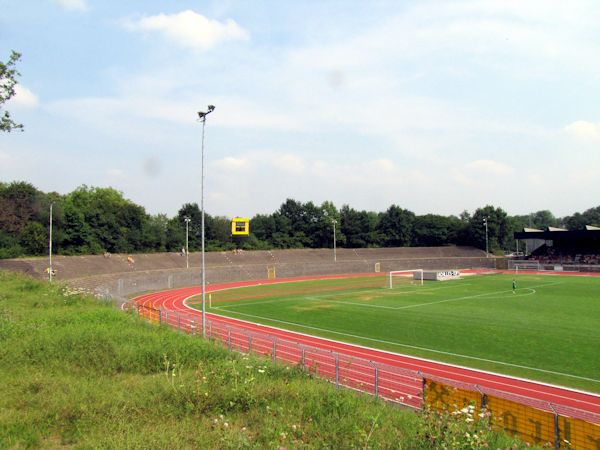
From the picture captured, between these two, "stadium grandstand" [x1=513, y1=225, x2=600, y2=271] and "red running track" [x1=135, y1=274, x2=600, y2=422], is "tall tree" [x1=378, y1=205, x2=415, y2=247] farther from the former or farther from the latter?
"red running track" [x1=135, y1=274, x2=600, y2=422]

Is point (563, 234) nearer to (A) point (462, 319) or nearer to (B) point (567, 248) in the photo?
(B) point (567, 248)

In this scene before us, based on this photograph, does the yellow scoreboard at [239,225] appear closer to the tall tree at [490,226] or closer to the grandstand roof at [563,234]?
the grandstand roof at [563,234]

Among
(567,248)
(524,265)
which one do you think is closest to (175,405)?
(524,265)

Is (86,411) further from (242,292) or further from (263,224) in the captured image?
(263,224)

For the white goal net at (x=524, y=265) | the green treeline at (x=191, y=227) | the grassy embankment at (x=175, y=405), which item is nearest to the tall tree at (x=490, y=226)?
the green treeline at (x=191, y=227)

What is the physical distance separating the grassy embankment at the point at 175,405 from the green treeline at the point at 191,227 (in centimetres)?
5193

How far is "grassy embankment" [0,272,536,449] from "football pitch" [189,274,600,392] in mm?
12758

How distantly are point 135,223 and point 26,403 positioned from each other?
76.4 meters

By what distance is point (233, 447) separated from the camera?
267 inches

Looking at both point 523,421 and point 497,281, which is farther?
point 497,281

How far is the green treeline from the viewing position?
64438mm

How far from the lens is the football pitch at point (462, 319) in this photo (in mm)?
21047

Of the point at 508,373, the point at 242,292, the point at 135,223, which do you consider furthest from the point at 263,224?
the point at 508,373

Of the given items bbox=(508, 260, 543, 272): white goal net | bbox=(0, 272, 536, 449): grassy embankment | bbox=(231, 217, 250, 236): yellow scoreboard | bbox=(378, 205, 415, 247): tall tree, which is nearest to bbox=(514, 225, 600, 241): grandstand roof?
bbox=(508, 260, 543, 272): white goal net
